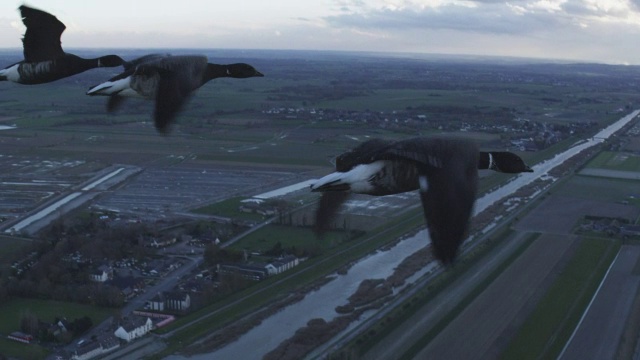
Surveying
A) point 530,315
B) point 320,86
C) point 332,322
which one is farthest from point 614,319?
point 320,86

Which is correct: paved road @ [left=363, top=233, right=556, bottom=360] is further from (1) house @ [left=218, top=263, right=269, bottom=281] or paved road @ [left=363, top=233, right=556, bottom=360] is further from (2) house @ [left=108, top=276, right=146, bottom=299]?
(2) house @ [left=108, top=276, right=146, bottom=299]

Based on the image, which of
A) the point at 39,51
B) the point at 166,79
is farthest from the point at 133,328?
the point at 166,79

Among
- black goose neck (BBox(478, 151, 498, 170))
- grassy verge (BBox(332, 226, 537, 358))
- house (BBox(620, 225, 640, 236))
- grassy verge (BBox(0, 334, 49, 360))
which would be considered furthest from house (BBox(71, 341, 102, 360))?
house (BBox(620, 225, 640, 236))

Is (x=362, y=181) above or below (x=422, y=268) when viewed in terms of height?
above

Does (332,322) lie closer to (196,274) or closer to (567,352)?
(567,352)

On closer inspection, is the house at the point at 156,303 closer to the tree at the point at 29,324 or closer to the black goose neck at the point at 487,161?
the tree at the point at 29,324

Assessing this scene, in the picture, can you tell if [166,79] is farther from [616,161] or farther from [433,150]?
[616,161]

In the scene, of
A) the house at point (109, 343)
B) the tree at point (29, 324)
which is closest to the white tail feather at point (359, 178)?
the house at point (109, 343)
